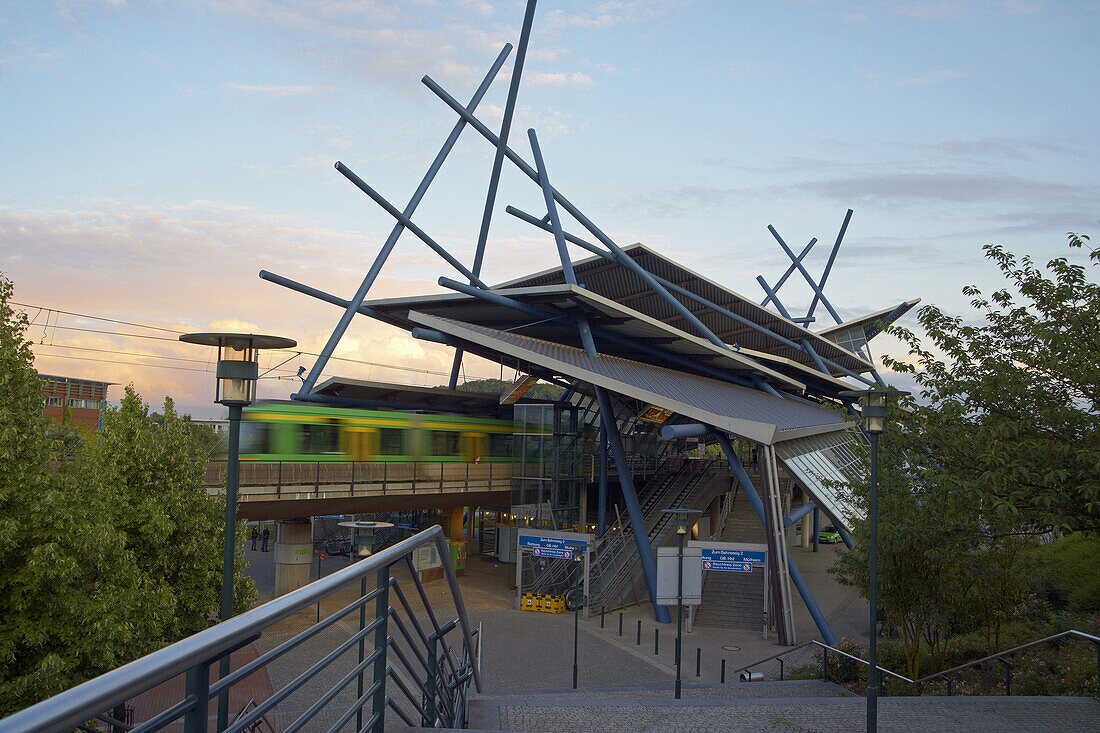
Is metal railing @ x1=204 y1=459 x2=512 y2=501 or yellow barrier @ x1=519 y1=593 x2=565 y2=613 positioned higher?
metal railing @ x1=204 y1=459 x2=512 y2=501

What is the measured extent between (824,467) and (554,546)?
31.7 ft

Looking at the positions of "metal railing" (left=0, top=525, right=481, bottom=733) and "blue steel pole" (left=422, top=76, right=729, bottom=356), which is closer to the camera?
"metal railing" (left=0, top=525, right=481, bottom=733)

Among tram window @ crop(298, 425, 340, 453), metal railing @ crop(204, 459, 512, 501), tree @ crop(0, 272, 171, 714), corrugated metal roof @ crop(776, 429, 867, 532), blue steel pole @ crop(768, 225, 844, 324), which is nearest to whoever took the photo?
tree @ crop(0, 272, 171, 714)

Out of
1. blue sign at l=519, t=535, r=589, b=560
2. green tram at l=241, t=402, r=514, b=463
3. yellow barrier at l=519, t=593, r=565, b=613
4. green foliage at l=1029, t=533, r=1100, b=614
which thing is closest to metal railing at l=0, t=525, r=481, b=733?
green foliage at l=1029, t=533, r=1100, b=614

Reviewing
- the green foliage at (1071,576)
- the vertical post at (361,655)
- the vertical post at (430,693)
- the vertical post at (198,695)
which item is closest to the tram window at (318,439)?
the green foliage at (1071,576)

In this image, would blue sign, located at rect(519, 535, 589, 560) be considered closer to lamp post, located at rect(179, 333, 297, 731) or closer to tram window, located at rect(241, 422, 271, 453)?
tram window, located at rect(241, 422, 271, 453)

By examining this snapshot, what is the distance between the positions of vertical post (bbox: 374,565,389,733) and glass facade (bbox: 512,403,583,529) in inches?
1125

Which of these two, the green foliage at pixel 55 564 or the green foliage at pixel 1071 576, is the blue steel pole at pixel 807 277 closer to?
the green foliage at pixel 1071 576

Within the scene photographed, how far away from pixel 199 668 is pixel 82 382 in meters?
72.9

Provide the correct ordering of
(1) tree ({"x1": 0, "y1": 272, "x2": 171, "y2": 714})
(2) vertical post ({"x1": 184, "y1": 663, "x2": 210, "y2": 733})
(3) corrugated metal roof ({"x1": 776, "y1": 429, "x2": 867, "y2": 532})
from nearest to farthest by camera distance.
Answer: (2) vertical post ({"x1": 184, "y1": 663, "x2": 210, "y2": 733}) < (1) tree ({"x1": 0, "y1": 272, "x2": 171, "y2": 714}) < (3) corrugated metal roof ({"x1": 776, "y1": 429, "x2": 867, "y2": 532})

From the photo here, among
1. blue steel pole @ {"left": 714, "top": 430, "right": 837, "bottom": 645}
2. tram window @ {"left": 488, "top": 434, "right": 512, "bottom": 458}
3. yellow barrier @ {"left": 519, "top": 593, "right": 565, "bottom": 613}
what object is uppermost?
tram window @ {"left": 488, "top": 434, "right": 512, "bottom": 458}

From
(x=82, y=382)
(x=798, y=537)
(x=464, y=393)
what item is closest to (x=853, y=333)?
(x=798, y=537)

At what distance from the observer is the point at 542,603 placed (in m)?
30.1

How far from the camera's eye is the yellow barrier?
29.9 m
